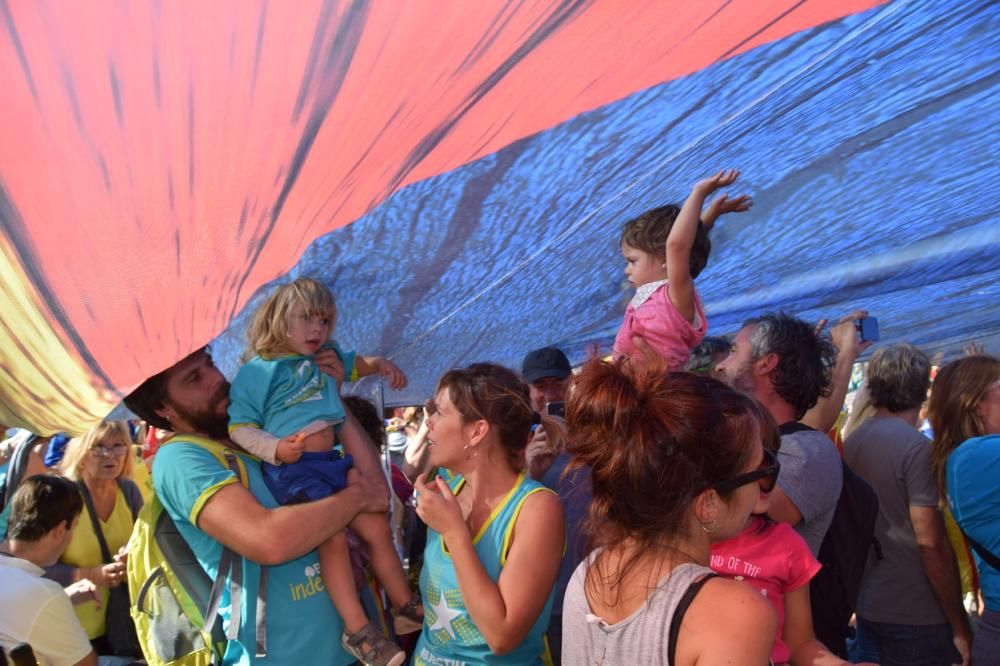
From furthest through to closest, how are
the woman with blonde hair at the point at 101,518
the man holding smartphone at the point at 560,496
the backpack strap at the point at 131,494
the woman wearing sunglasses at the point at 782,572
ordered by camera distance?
the backpack strap at the point at 131,494
the woman with blonde hair at the point at 101,518
the man holding smartphone at the point at 560,496
the woman wearing sunglasses at the point at 782,572

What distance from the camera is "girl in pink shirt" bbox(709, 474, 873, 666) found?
1.99 m

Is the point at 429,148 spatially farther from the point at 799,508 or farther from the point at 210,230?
the point at 799,508

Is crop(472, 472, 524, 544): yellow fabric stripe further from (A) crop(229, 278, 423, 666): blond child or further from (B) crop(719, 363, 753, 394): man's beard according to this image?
(B) crop(719, 363, 753, 394): man's beard

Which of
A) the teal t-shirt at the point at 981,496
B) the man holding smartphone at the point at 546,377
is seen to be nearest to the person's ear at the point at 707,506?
the teal t-shirt at the point at 981,496

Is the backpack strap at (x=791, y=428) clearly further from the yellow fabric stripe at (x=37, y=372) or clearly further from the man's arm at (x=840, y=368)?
the yellow fabric stripe at (x=37, y=372)

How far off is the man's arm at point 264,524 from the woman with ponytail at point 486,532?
0.33 metres

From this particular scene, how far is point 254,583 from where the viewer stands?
2354 mm

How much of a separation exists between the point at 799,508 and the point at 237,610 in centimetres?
154

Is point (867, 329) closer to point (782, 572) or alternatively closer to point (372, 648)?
point (782, 572)

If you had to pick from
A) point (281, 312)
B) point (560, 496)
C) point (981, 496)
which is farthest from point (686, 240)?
point (981, 496)

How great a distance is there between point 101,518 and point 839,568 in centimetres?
391

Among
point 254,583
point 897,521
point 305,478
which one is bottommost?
point 897,521

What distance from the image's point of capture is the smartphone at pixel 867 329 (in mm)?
3254

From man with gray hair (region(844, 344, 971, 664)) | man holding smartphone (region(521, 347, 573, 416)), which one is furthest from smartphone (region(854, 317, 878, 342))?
man holding smartphone (region(521, 347, 573, 416))
